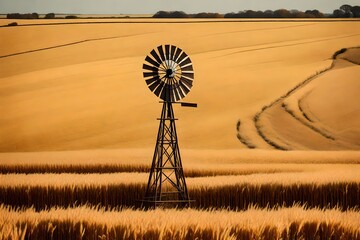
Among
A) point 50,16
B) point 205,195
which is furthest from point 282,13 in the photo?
point 205,195

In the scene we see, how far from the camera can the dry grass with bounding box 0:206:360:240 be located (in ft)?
26.3

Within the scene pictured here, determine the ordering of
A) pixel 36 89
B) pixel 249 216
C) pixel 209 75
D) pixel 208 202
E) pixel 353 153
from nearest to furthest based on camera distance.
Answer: pixel 249 216 → pixel 208 202 → pixel 353 153 → pixel 36 89 → pixel 209 75

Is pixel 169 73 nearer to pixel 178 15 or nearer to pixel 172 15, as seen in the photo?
pixel 178 15

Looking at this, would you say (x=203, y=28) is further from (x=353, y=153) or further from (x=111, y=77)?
(x=353, y=153)

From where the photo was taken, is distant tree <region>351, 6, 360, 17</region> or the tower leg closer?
the tower leg

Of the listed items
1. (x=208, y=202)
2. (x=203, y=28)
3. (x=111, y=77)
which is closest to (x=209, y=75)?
(x=203, y=28)

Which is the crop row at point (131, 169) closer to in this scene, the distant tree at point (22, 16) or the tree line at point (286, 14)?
the distant tree at point (22, 16)

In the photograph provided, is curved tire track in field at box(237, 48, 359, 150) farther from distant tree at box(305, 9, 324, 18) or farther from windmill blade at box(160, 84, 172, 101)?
windmill blade at box(160, 84, 172, 101)

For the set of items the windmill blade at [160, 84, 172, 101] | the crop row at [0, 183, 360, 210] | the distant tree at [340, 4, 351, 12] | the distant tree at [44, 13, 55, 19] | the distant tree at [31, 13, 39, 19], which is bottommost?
the crop row at [0, 183, 360, 210]

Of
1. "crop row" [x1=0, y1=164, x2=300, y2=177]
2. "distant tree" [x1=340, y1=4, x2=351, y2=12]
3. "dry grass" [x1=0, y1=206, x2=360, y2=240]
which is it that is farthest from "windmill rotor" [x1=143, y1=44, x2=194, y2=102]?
"distant tree" [x1=340, y1=4, x2=351, y2=12]

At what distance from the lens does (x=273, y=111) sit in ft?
86.9

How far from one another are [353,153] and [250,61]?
27.1 ft

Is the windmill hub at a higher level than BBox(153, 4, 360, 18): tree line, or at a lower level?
lower

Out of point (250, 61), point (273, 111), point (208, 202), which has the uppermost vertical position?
point (250, 61)
